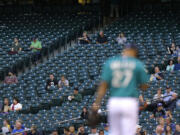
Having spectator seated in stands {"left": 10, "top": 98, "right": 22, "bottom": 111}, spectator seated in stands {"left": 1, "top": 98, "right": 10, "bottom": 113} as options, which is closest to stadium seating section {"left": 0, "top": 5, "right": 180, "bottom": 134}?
spectator seated in stands {"left": 10, "top": 98, "right": 22, "bottom": 111}

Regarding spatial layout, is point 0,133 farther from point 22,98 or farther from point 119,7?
point 119,7

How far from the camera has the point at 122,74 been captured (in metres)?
6.91

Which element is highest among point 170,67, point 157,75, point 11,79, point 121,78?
point 121,78

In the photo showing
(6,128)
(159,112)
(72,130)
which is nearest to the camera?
(72,130)

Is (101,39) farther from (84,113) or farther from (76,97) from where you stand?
(84,113)

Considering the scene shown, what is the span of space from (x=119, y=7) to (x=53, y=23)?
2.99 meters

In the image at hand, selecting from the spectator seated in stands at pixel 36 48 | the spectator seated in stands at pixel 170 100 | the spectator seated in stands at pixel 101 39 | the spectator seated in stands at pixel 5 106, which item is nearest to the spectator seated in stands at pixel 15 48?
the spectator seated in stands at pixel 36 48

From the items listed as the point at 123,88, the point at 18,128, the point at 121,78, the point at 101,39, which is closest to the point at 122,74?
the point at 121,78

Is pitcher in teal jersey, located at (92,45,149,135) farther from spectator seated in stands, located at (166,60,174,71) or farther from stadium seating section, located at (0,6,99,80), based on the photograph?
stadium seating section, located at (0,6,99,80)

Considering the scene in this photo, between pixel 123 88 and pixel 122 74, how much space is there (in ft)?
0.59

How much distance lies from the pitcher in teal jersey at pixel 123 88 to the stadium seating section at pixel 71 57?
8310 millimetres

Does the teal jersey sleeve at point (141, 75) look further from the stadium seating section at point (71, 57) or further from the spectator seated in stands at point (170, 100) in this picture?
the spectator seated in stands at point (170, 100)

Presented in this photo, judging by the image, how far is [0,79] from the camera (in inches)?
790

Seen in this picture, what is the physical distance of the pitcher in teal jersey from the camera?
268 inches
